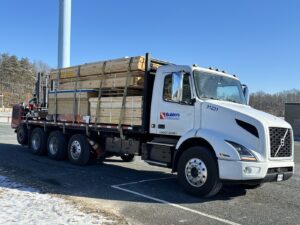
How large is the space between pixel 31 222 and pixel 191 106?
4397mm

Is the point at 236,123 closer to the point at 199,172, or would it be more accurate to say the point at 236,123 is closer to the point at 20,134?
the point at 199,172

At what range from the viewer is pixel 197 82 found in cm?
896

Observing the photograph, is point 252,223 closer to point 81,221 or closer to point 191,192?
point 191,192

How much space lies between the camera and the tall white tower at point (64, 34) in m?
23.5

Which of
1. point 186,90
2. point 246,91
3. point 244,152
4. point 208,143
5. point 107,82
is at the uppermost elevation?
point 107,82

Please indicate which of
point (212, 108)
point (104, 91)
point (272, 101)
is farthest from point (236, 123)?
point (272, 101)

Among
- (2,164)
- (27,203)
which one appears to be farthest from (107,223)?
(2,164)

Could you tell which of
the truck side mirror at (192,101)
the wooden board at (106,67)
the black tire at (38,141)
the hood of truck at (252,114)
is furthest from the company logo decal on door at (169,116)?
the black tire at (38,141)

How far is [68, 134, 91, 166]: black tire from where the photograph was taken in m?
12.2

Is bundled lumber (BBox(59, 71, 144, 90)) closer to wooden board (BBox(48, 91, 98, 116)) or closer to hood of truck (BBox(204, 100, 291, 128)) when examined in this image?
wooden board (BBox(48, 91, 98, 116))

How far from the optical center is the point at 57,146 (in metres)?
13.5

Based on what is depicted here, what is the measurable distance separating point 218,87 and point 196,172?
224cm

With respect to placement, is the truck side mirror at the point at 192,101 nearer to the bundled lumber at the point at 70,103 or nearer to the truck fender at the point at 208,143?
the truck fender at the point at 208,143

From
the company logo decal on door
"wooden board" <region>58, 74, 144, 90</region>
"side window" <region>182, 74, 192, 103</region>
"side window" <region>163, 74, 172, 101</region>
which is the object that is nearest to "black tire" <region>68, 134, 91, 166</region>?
"wooden board" <region>58, 74, 144, 90</region>
